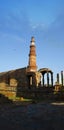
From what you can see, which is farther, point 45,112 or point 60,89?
point 60,89

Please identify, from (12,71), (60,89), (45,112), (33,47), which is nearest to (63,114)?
(45,112)

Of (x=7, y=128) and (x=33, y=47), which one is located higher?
(x=33, y=47)

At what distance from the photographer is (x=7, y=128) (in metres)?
10.8

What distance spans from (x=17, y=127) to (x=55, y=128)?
136cm

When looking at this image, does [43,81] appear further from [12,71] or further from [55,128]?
[55,128]

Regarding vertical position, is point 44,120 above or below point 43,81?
below

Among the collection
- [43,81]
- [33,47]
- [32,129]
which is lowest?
[32,129]

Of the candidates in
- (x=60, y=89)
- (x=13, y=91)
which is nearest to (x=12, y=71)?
(x=60, y=89)

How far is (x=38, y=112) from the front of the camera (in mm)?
13688

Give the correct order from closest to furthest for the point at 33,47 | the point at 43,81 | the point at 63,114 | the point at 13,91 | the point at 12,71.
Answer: the point at 63,114, the point at 13,91, the point at 43,81, the point at 12,71, the point at 33,47

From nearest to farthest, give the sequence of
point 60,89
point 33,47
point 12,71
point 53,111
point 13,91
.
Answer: point 53,111 → point 13,91 → point 60,89 → point 12,71 → point 33,47

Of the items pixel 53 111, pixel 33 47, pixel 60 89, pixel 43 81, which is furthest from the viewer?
pixel 33 47

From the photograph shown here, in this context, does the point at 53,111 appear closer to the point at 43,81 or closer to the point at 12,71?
the point at 43,81

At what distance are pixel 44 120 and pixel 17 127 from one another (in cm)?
139
